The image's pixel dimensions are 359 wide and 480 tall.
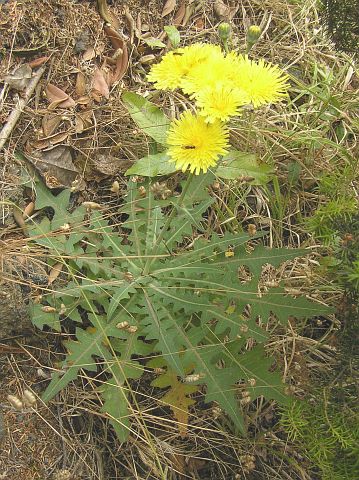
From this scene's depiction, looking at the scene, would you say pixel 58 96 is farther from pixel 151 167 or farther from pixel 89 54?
pixel 151 167

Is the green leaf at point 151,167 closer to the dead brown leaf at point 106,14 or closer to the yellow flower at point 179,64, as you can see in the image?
the yellow flower at point 179,64

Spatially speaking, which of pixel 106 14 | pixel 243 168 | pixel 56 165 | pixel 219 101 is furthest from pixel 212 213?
pixel 106 14

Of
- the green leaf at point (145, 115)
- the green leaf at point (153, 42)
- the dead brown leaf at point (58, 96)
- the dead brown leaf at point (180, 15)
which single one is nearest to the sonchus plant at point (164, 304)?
the green leaf at point (145, 115)

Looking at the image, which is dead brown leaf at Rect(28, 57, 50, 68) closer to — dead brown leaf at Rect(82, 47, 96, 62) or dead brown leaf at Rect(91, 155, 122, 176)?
dead brown leaf at Rect(82, 47, 96, 62)

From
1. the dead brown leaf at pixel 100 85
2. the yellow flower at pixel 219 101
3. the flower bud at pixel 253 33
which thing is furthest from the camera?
the dead brown leaf at pixel 100 85

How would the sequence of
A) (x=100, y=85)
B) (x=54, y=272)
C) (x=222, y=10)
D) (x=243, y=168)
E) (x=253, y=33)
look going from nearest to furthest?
1. (x=253, y=33)
2. (x=54, y=272)
3. (x=243, y=168)
4. (x=100, y=85)
5. (x=222, y=10)

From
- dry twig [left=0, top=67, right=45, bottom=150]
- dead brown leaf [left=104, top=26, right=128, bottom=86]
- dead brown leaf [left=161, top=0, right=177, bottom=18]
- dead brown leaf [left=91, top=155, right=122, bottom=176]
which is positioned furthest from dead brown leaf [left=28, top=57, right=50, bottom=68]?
dead brown leaf [left=161, top=0, right=177, bottom=18]

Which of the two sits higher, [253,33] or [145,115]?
[253,33]
